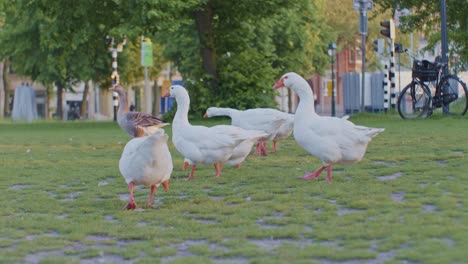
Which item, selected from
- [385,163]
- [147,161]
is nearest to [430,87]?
[385,163]

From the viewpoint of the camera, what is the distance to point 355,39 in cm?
7569

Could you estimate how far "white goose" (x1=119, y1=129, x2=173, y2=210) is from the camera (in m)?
8.80

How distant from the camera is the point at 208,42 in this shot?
105ft

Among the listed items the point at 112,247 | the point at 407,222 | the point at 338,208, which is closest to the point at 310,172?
the point at 338,208

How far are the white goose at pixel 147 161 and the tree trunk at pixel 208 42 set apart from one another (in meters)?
22.7

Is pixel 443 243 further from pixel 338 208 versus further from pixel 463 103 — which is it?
pixel 463 103

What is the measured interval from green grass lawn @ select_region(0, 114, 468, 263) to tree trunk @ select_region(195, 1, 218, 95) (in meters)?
17.9

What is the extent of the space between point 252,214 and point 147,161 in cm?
121

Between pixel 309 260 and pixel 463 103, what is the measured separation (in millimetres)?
20590

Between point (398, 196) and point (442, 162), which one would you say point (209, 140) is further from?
point (442, 162)

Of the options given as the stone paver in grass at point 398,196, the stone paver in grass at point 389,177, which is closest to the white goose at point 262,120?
the stone paver in grass at point 389,177

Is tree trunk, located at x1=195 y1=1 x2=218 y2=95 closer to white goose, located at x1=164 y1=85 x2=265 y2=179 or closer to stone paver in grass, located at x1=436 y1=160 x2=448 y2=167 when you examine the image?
stone paver in grass, located at x1=436 y1=160 x2=448 y2=167

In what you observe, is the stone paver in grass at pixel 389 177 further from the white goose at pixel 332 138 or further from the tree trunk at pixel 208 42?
the tree trunk at pixel 208 42

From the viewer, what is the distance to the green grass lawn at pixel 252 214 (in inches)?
258
